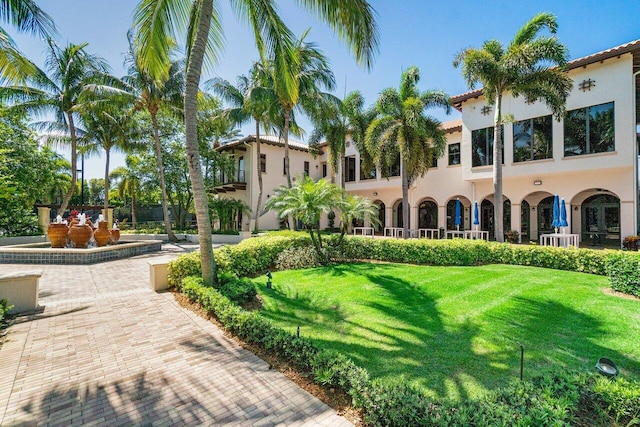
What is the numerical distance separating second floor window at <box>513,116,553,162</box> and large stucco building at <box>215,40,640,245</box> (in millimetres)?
46

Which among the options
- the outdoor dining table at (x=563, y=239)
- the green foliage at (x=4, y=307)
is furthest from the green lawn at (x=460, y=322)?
the green foliage at (x=4, y=307)

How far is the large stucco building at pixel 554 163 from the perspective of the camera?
14.1 m

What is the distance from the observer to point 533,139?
16906 millimetres

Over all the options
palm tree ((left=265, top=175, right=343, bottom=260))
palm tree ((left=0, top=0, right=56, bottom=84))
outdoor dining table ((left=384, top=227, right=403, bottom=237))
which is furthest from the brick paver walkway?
outdoor dining table ((left=384, top=227, right=403, bottom=237))

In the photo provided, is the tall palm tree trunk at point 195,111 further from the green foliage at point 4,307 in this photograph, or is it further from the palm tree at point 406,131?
the palm tree at point 406,131

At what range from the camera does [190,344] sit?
5.16 metres

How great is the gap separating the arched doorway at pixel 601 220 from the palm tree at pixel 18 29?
2631 centimetres

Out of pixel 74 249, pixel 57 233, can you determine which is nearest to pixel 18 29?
pixel 74 249

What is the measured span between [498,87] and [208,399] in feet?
54.2

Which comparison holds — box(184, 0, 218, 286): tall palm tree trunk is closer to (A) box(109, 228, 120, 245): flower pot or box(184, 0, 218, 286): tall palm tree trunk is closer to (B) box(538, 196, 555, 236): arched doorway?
(A) box(109, 228, 120, 245): flower pot

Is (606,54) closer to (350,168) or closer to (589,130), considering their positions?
(589,130)

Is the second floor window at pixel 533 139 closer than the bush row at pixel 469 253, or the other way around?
the bush row at pixel 469 253

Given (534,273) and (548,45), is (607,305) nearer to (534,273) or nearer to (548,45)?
(534,273)

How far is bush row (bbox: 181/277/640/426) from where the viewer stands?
286 cm
